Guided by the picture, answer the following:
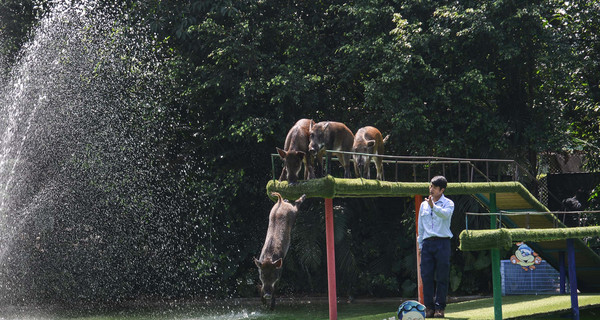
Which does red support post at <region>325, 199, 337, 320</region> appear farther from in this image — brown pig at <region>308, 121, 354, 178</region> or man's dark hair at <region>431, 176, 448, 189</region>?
man's dark hair at <region>431, 176, 448, 189</region>

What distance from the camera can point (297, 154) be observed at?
1055cm

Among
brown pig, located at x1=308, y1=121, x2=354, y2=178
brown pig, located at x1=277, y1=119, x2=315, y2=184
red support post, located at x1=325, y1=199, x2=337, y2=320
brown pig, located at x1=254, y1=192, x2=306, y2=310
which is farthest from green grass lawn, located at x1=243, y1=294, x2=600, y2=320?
brown pig, located at x1=308, y1=121, x2=354, y2=178

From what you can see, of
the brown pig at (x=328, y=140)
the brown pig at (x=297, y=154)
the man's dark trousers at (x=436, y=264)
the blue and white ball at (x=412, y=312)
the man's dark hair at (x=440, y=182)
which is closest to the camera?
the blue and white ball at (x=412, y=312)

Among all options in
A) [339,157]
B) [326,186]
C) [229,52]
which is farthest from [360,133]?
[229,52]

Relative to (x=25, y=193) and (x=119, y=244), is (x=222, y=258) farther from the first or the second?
(x=25, y=193)

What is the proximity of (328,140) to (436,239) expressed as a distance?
2.27 m

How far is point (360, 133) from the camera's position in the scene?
1171 cm

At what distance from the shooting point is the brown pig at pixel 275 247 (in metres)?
11.2

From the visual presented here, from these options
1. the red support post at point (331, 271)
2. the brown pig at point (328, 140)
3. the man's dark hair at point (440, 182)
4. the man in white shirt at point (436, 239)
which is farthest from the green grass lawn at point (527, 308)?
the brown pig at point (328, 140)

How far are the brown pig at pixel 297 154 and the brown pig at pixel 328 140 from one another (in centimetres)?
10

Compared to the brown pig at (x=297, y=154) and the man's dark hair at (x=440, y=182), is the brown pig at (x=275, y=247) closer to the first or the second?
→ the brown pig at (x=297, y=154)

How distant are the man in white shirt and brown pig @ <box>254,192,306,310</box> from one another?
84.6 inches

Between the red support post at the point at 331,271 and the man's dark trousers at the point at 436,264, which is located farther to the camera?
the red support post at the point at 331,271

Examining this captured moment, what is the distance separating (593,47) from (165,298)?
1379 centimetres
